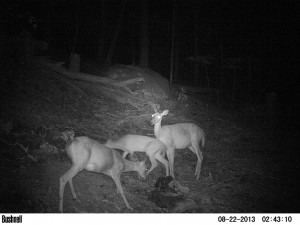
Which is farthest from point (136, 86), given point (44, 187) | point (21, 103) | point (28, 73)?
point (44, 187)

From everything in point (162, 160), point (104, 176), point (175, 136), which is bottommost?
point (104, 176)

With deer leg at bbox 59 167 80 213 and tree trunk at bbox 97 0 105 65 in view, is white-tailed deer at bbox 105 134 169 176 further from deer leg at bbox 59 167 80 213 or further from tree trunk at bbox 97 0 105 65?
tree trunk at bbox 97 0 105 65

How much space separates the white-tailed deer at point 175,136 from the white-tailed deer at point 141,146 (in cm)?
30

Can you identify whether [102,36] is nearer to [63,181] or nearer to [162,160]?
[162,160]

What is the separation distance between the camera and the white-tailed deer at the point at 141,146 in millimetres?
7961

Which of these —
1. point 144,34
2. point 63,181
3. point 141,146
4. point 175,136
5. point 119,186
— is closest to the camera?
point 63,181

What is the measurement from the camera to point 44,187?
612 centimetres

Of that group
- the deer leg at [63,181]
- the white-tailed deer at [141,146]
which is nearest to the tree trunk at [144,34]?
the white-tailed deer at [141,146]

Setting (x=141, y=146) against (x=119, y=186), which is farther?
(x=141, y=146)

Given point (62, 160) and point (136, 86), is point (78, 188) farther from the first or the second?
point (136, 86)

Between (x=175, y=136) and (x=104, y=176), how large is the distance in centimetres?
226

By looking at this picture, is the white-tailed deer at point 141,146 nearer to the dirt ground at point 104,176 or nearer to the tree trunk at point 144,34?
the dirt ground at point 104,176

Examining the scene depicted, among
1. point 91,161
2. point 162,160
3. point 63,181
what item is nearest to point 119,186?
point 91,161

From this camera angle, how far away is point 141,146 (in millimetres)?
8055
